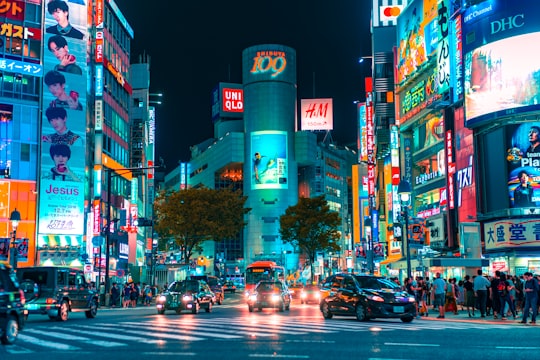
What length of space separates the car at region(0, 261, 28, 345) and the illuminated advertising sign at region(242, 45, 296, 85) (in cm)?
12132

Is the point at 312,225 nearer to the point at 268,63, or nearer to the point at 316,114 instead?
the point at 316,114

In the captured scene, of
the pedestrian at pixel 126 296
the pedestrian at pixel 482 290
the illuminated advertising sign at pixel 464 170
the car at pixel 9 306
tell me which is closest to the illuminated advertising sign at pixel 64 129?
the pedestrian at pixel 126 296

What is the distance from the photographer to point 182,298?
3394 centimetres

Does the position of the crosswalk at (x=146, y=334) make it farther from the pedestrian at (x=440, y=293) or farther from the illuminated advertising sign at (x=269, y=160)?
the illuminated advertising sign at (x=269, y=160)

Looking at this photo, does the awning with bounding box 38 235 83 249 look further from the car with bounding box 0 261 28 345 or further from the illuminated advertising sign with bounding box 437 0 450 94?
the car with bounding box 0 261 28 345

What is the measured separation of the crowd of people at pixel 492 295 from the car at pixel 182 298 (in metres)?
10.0

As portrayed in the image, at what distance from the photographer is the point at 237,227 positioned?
236 feet

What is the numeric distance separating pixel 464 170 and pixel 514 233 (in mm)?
7955

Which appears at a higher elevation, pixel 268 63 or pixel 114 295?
pixel 268 63

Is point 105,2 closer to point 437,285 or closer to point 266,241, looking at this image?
point 437,285

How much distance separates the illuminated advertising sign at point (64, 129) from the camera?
2509 inches

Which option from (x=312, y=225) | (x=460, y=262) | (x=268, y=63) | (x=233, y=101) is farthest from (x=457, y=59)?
(x=233, y=101)

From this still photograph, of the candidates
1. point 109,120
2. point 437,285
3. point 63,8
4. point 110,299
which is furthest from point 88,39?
point 437,285

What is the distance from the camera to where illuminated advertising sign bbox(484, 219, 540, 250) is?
146ft
